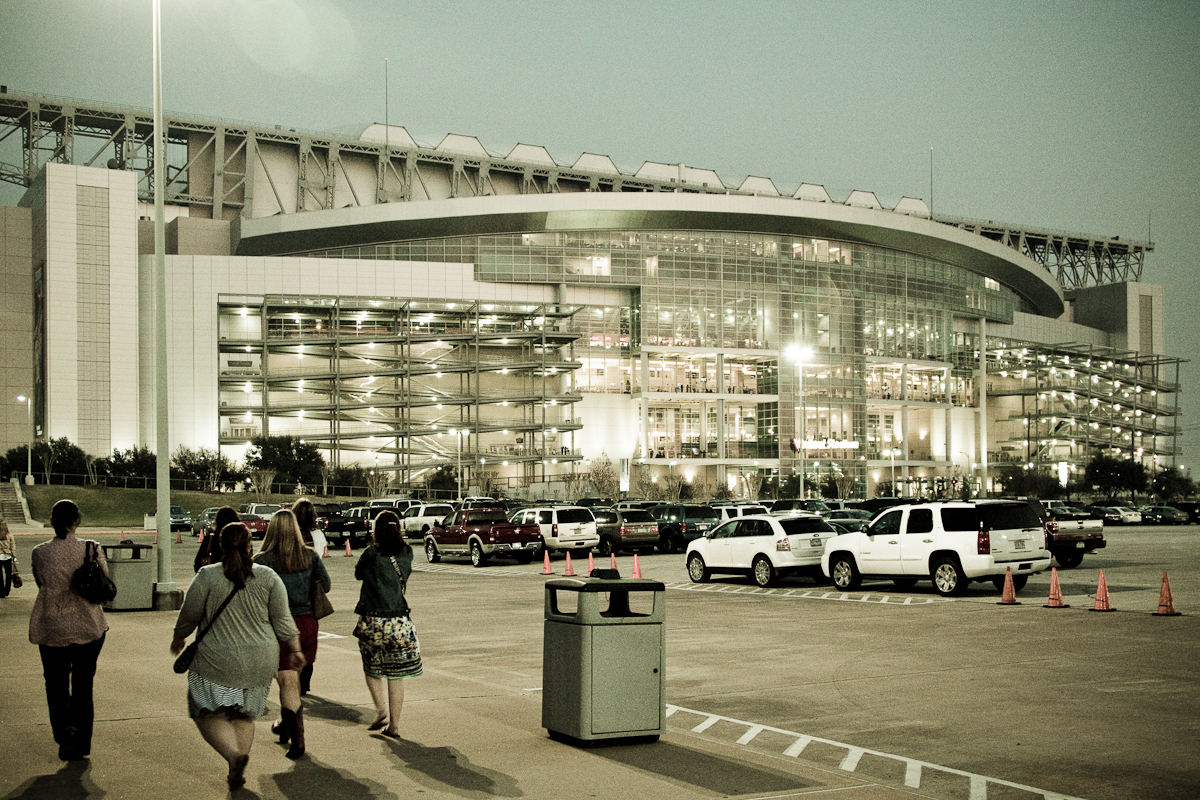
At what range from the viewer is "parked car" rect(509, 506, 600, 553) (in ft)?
124

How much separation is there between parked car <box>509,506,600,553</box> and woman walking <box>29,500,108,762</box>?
93.7 feet

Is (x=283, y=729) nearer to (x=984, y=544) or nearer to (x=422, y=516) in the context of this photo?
(x=984, y=544)


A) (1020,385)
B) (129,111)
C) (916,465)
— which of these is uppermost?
(129,111)

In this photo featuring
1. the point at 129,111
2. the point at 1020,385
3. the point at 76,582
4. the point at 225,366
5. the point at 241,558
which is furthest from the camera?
the point at 1020,385

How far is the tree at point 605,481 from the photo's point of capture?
96.7 m

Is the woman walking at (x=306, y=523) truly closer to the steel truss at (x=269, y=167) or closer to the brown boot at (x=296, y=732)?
the brown boot at (x=296, y=732)

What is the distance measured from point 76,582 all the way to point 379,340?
314 ft

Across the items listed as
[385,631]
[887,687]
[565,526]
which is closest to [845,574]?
[887,687]

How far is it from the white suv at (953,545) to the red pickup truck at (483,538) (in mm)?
14438

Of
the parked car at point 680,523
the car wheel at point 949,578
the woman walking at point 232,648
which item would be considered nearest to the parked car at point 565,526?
the parked car at point 680,523

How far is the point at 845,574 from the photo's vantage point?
2453cm

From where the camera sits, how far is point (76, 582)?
8.97 meters

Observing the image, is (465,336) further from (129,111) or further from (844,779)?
(844,779)

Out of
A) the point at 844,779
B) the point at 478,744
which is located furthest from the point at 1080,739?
the point at 478,744
